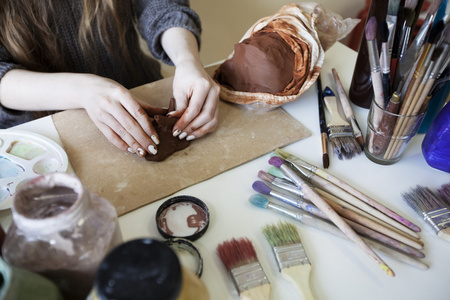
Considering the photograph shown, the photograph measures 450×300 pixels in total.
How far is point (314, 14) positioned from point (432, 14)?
31 cm

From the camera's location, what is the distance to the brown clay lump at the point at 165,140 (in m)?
0.70

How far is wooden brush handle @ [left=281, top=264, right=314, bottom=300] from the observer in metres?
0.49

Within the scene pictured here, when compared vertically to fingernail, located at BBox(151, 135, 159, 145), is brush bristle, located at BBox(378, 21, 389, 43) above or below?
above

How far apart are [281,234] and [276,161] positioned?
154 millimetres

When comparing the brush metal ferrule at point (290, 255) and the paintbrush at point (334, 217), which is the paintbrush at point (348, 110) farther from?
the brush metal ferrule at point (290, 255)

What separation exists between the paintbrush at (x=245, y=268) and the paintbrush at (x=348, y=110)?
1.21ft

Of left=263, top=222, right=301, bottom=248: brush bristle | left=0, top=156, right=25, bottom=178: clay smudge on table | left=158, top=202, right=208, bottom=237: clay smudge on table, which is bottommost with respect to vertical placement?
left=0, top=156, right=25, bottom=178: clay smudge on table

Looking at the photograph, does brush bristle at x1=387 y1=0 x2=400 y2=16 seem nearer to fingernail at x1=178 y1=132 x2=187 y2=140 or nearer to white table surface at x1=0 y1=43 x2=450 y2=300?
white table surface at x1=0 y1=43 x2=450 y2=300

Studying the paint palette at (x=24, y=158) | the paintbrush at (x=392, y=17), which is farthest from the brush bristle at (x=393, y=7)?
the paint palette at (x=24, y=158)

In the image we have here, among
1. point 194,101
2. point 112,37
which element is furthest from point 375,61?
point 112,37

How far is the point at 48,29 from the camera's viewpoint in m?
0.93

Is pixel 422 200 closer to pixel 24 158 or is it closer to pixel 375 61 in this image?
pixel 375 61

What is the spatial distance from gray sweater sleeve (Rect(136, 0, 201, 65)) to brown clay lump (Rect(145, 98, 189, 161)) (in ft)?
1.22

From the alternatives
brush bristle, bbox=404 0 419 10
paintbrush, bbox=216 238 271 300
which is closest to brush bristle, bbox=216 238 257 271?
paintbrush, bbox=216 238 271 300
